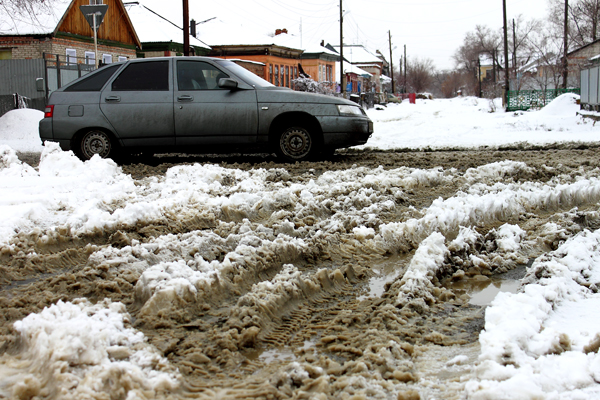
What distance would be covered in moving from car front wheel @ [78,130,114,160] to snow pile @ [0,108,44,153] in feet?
17.4

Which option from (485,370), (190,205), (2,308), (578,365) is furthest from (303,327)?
(190,205)

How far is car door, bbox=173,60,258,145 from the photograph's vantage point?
841 centimetres

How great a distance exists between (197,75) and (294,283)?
239 inches

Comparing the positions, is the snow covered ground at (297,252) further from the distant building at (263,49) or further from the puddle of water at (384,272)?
the distant building at (263,49)

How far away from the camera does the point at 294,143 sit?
8570mm

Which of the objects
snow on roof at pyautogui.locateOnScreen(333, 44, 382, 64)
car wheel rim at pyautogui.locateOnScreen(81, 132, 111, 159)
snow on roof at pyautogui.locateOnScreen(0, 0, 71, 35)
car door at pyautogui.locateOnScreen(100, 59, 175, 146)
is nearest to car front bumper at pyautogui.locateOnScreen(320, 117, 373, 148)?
car door at pyautogui.locateOnScreen(100, 59, 175, 146)

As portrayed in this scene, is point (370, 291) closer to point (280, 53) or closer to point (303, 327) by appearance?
point (303, 327)

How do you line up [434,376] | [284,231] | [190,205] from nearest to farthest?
[434,376] < [284,231] < [190,205]

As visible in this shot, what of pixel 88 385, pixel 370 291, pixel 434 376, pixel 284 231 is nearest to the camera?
pixel 88 385

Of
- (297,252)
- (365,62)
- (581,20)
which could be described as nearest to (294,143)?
(297,252)

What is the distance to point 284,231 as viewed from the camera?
13.9ft

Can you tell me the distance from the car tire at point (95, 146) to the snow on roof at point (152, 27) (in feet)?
90.2

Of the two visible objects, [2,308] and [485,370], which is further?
[2,308]

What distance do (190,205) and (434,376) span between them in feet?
10.7
